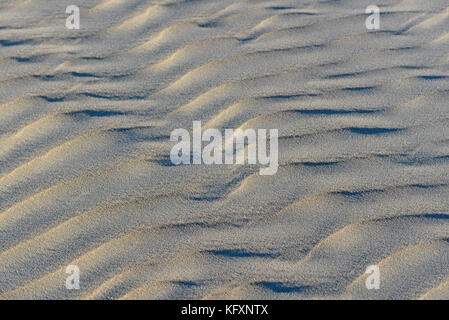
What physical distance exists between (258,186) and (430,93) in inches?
34.5

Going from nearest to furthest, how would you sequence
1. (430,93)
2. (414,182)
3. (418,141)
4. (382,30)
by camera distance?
(414,182) → (418,141) → (430,93) → (382,30)

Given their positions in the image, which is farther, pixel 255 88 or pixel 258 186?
pixel 255 88

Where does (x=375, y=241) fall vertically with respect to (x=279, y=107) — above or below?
below

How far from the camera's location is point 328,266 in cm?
196

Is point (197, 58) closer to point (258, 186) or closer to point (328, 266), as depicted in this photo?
point (258, 186)

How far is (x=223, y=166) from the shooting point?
2275mm

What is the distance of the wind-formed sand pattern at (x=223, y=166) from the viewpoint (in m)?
1.96

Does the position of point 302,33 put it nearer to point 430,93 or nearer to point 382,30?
point 382,30

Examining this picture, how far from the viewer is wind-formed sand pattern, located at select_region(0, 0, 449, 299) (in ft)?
6.42

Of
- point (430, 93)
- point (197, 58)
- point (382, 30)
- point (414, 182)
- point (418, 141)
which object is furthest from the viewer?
point (382, 30)

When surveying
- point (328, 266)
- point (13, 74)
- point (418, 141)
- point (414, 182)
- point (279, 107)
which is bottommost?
point (328, 266)

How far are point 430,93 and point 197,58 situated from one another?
966 millimetres

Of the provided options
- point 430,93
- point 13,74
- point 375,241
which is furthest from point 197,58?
point 375,241

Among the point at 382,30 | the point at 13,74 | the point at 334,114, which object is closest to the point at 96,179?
the point at 13,74
